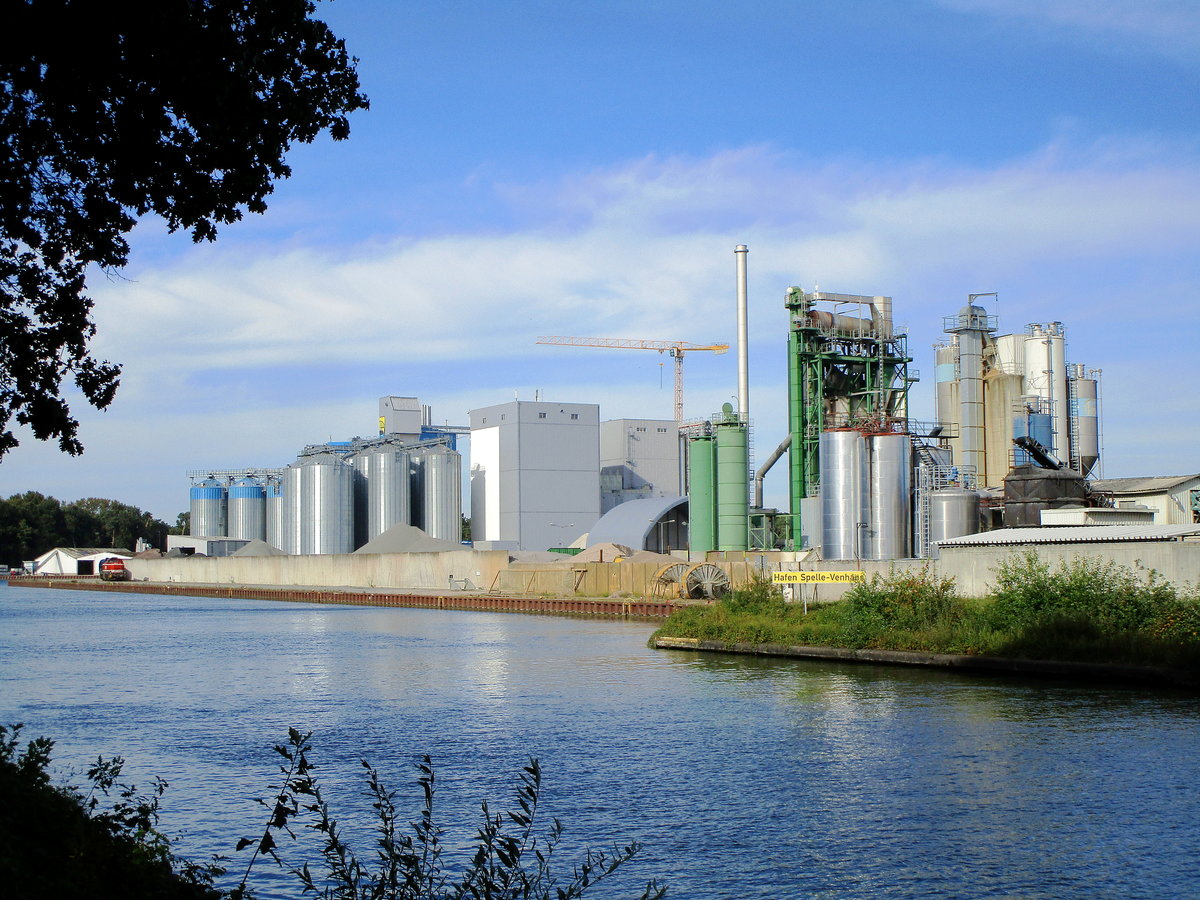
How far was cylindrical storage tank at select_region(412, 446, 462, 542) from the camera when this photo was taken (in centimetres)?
11081

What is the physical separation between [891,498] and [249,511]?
92622mm

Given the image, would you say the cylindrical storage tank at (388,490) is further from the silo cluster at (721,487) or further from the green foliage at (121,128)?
the green foliage at (121,128)

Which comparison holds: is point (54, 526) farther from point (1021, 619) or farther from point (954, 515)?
point (1021, 619)

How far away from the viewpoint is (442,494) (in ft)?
364

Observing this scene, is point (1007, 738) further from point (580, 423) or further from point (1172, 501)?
point (580, 423)

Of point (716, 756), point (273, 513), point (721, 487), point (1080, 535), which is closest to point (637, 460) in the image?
point (273, 513)

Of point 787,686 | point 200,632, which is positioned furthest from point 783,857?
point 200,632

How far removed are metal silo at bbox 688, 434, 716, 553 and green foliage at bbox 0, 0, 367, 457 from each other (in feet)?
214

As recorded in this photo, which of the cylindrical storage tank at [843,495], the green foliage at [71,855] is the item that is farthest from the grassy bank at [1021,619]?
the green foliage at [71,855]

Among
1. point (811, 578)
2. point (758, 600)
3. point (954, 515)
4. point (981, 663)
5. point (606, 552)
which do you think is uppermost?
point (954, 515)

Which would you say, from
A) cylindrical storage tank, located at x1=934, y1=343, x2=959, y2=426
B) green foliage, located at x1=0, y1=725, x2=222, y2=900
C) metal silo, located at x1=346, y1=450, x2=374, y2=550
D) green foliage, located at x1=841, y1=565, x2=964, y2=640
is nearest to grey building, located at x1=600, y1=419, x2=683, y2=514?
metal silo, located at x1=346, y1=450, x2=374, y2=550

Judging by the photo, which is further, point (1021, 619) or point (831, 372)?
point (831, 372)

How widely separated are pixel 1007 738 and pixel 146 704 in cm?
2025

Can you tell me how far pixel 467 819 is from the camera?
17594mm
